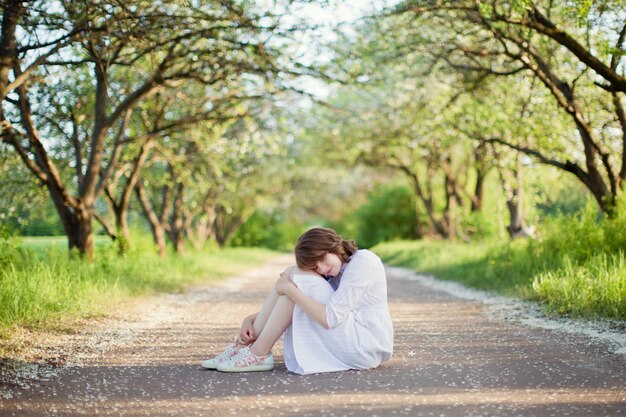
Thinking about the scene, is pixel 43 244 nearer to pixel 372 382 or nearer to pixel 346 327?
pixel 346 327

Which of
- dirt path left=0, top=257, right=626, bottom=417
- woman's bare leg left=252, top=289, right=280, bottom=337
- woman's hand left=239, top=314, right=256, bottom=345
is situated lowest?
dirt path left=0, top=257, right=626, bottom=417

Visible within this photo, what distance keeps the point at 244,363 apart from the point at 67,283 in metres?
4.59

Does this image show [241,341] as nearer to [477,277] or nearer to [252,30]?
[252,30]

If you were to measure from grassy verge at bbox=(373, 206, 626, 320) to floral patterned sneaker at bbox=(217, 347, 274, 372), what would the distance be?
452 centimetres

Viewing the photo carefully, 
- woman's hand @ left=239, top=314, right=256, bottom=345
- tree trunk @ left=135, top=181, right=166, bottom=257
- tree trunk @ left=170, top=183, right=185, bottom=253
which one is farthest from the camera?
tree trunk @ left=170, top=183, right=185, bottom=253

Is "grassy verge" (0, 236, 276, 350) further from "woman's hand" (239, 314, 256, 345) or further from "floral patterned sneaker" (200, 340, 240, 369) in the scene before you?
"woman's hand" (239, 314, 256, 345)

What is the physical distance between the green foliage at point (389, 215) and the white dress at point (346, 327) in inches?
1477

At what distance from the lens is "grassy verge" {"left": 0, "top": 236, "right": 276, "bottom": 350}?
27.2ft

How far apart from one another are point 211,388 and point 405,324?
4.69 metres

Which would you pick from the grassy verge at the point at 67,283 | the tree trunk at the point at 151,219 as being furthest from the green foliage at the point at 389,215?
Answer: the grassy verge at the point at 67,283

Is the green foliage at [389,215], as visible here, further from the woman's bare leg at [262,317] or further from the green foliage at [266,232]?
the woman's bare leg at [262,317]

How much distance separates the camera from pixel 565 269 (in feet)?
38.1

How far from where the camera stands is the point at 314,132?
34281 millimetres

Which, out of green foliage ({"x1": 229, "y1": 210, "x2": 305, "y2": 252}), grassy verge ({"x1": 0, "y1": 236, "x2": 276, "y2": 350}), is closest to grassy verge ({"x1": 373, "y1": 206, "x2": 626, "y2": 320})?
grassy verge ({"x1": 0, "y1": 236, "x2": 276, "y2": 350})
